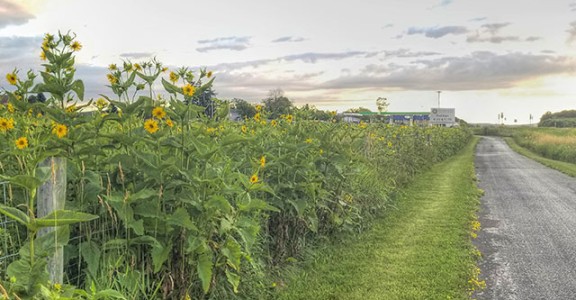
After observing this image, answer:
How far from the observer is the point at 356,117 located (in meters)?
12.4

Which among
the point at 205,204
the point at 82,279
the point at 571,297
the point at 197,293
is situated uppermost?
the point at 205,204

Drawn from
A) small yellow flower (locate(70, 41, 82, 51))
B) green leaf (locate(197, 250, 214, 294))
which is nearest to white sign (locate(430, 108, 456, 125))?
green leaf (locate(197, 250, 214, 294))

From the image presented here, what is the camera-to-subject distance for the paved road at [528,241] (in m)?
5.21

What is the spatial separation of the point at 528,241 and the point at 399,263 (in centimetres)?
258

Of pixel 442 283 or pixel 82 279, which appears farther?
pixel 442 283

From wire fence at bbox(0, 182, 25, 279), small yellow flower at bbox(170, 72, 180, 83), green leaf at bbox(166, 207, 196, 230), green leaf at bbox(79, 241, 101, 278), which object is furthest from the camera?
small yellow flower at bbox(170, 72, 180, 83)

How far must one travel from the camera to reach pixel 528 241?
7.18 meters

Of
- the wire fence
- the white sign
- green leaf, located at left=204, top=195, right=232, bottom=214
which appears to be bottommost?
the wire fence

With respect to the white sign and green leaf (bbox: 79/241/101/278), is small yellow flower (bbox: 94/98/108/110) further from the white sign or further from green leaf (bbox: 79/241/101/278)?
the white sign

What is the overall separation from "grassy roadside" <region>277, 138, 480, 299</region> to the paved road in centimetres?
28

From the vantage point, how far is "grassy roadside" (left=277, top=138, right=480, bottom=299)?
4.84 meters

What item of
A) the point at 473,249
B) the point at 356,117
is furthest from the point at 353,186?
the point at 356,117

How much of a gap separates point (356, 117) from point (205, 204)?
9.57 metres

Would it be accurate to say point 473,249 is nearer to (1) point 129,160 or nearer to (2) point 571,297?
(2) point 571,297
